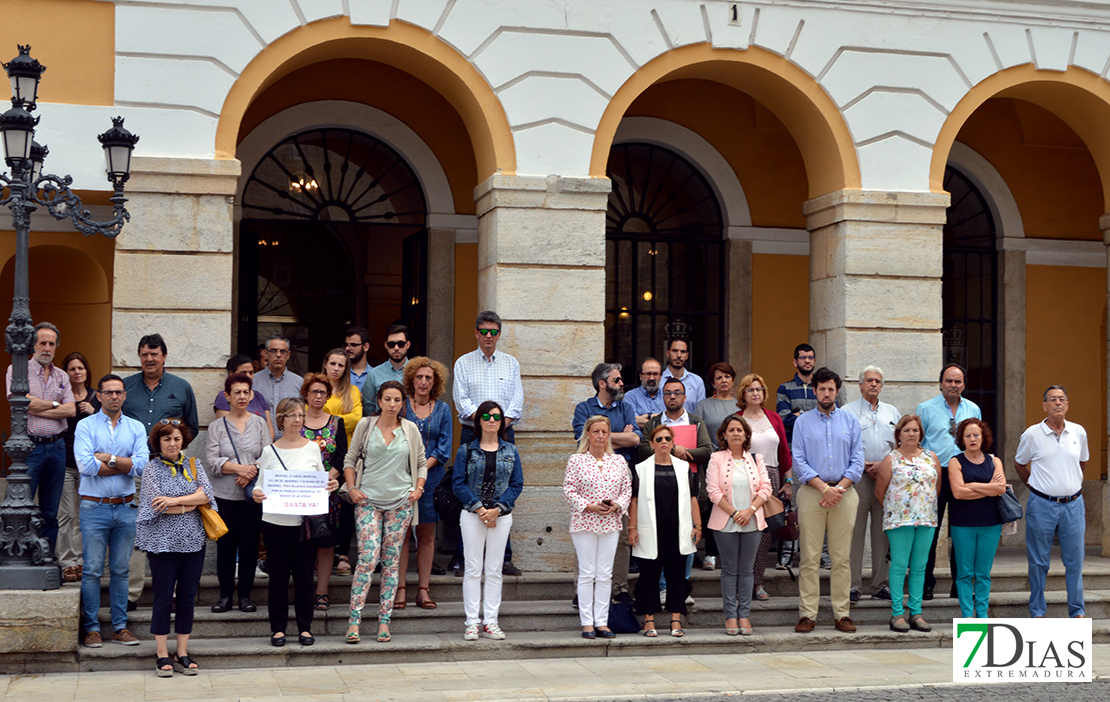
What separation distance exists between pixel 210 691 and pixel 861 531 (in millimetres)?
5118

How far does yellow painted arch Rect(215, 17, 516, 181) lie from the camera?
376 inches

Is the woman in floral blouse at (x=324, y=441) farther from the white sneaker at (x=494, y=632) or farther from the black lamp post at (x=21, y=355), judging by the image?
the black lamp post at (x=21, y=355)

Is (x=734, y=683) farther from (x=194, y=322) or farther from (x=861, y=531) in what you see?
(x=194, y=322)

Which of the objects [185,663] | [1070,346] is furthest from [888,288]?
[185,663]

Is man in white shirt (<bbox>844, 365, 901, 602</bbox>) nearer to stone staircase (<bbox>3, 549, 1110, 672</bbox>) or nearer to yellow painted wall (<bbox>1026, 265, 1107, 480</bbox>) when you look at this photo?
stone staircase (<bbox>3, 549, 1110, 672</bbox>)

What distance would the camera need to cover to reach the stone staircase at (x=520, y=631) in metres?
7.91

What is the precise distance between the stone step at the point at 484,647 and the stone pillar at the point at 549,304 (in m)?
1.34

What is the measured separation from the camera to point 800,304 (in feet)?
42.3

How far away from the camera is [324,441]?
8.45 meters

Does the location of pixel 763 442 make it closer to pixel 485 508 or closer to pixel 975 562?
pixel 975 562

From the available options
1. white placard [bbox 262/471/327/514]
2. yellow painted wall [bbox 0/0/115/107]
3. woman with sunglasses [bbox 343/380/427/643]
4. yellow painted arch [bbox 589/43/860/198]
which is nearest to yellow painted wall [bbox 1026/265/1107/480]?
yellow painted arch [bbox 589/43/860/198]

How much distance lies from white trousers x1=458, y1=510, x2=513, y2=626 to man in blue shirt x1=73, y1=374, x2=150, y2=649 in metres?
2.30

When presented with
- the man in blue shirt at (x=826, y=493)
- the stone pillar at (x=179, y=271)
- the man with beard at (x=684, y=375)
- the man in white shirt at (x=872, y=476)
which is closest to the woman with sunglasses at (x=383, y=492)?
the stone pillar at (x=179, y=271)

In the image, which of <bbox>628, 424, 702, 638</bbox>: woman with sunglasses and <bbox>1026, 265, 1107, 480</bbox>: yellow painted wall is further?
<bbox>1026, 265, 1107, 480</bbox>: yellow painted wall
